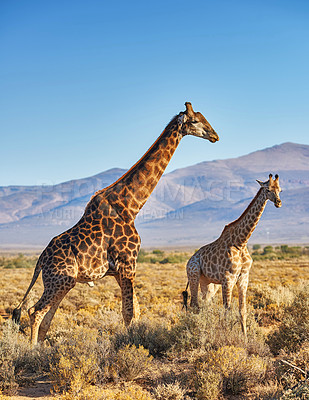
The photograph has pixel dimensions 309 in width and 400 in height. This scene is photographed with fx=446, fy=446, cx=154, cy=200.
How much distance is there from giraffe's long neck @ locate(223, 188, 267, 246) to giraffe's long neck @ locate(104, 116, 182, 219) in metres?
2.01

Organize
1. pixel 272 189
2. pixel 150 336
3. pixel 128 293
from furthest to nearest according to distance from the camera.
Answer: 1. pixel 272 189
2. pixel 150 336
3. pixel 128 293

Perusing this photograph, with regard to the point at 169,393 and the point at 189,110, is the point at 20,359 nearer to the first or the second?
the point at 169,393

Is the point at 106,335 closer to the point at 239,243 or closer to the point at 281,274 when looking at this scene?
the point at 239,243

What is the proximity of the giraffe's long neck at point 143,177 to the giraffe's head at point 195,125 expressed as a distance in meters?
0.12

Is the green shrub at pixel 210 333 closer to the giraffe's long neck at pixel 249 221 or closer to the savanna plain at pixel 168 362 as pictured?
the savanna plain at pixel 168 362

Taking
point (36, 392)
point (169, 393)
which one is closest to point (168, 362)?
point (169, 393)

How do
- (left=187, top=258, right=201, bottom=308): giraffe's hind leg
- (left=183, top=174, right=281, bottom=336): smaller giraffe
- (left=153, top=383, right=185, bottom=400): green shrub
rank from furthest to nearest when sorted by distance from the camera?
1. (left=187, top=258, right=201, bottom=308): giraffe's hind leg
2. (left=183, top=174, right=281, bottom=336): smaller giraffe
3. (left=153, top=383, right=185, bottom=400): green shrub

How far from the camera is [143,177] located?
285 inches

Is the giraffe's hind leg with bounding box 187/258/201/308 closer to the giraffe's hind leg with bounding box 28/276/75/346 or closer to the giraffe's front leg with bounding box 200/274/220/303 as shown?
the giraffe's front leg with bounding box 200/274/220/303

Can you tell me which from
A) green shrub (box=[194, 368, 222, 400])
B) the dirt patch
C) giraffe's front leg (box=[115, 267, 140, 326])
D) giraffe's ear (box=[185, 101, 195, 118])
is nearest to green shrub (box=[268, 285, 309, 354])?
green shrub (box=[194, 368, 222, 400])

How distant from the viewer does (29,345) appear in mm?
6980

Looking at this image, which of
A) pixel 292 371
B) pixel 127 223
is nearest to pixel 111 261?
pixel 127 223

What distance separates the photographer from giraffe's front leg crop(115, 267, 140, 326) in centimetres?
679

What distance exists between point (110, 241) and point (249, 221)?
9.49 feet
